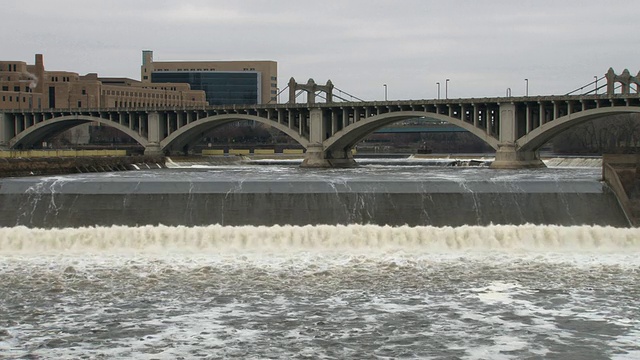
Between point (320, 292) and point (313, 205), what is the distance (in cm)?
1167

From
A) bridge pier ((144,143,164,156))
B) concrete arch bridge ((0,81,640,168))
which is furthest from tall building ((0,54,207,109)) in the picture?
bridge pier ((144,143,164,156))

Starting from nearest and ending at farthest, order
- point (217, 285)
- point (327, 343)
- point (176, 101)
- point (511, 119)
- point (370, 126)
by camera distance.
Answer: point (327, 343), point (217, 285), point (511, 119), point (370, 126), point (176, 101)

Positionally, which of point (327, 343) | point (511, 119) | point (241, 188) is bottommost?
point (327, 343)

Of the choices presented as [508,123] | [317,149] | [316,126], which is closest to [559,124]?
[508,123]

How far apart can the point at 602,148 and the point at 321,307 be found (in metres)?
88.6

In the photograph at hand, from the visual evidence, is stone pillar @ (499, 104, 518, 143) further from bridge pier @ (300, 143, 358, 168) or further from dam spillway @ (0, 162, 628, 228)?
dam spillway @ (0, 162, 628, 228)

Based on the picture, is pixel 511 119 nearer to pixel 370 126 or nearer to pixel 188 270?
pixel 370 126

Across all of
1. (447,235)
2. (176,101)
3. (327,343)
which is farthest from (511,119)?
(176,101)

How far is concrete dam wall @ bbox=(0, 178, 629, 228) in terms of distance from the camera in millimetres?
32688

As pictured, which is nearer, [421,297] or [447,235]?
[421,297]

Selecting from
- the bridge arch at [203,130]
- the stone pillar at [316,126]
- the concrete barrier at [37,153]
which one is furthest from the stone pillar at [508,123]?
the concrete barrier at [37,153]

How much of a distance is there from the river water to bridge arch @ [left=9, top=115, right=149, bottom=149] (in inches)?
2447

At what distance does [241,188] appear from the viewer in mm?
34812

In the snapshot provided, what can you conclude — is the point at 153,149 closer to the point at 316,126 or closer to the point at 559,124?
the point at 316,126
